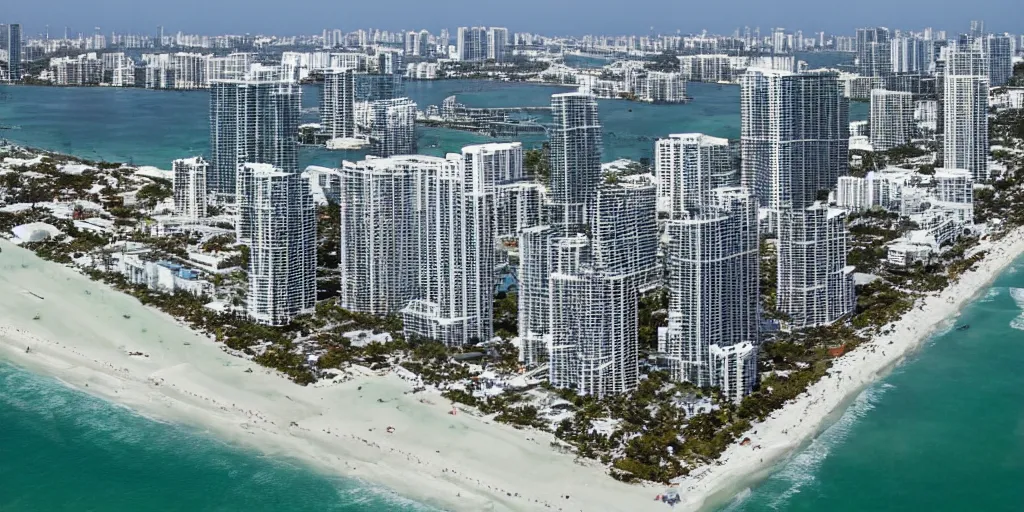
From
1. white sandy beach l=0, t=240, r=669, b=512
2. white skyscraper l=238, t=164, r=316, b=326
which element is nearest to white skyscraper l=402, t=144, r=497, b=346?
white sandy beach l=0, t=240, r=669, b=512

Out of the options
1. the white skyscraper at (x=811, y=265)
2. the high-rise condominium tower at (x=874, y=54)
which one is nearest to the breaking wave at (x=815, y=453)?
the white skyscraper at (x=811, y=265)

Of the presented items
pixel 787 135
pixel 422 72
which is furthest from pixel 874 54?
pixel 787 135

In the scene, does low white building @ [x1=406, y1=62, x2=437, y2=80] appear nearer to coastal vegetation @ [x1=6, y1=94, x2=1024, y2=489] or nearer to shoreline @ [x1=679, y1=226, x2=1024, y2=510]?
coastal vegetation @ [x1=6, y1=94, x2=1024, y2=489]

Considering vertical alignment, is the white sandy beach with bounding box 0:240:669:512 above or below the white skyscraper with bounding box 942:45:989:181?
below

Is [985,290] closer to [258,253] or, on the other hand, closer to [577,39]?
[258,253]

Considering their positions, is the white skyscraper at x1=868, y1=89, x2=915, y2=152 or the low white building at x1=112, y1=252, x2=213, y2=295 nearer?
the low white building at x1=112, y1=252, x2=213, y2=295

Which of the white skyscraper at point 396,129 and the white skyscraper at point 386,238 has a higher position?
the white skyscraper at point 396,129

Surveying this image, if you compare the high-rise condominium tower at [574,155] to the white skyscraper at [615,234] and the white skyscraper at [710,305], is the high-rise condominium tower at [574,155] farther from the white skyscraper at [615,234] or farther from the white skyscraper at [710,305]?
the white skyscraper at [710,305]
